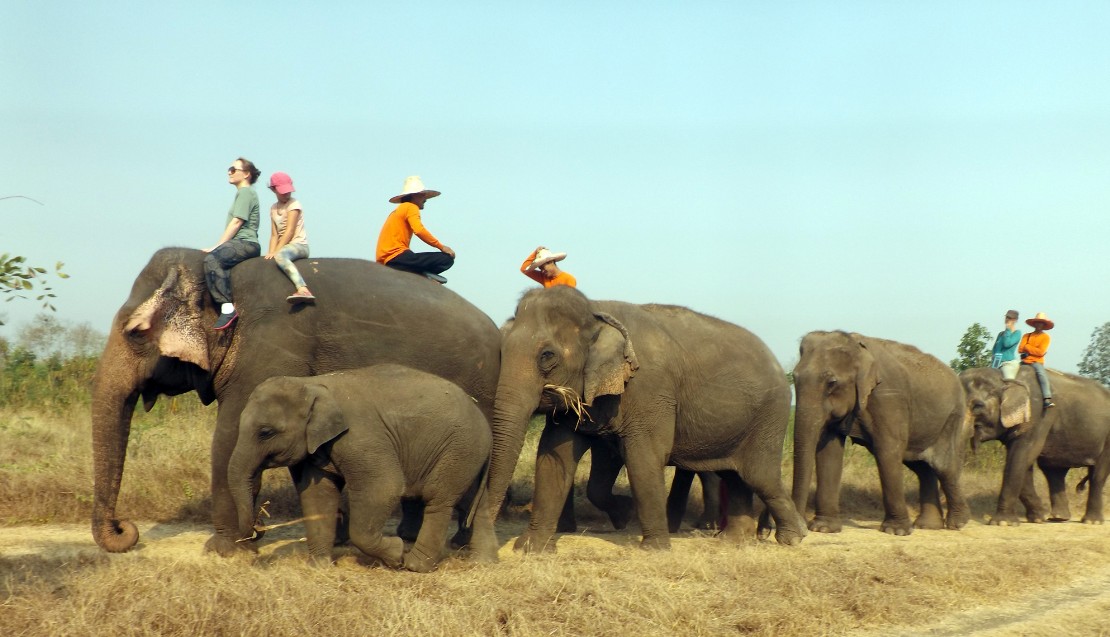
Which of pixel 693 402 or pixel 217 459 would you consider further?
pixel 693 402

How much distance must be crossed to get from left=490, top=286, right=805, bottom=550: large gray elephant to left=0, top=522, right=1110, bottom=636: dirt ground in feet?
1.95

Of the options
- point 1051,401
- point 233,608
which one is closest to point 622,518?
point 233,608

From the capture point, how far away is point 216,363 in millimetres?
9836

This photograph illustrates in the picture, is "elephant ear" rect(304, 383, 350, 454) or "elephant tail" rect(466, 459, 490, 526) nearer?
"elephant ear" rect(304, 383, 350, 454)

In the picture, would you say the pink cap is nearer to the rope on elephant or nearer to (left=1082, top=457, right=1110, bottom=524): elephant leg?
the rope on elephant

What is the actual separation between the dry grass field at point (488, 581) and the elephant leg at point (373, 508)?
7.3 inches

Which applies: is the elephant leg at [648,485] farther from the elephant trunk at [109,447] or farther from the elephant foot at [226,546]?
the elephant trunk at [109,447]

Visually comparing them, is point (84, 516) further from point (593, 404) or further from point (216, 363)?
point (593, 404)

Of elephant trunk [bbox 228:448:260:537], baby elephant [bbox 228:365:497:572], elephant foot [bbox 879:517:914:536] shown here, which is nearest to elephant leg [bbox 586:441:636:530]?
baby elephant [bbox 228:365:497:572]

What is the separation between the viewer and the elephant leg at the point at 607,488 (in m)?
12.3

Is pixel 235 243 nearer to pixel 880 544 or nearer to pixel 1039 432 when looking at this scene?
pixel 880 544

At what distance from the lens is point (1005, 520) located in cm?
1647

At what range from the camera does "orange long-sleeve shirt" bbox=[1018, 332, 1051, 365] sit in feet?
58.7

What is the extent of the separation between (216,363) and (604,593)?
3.93m
